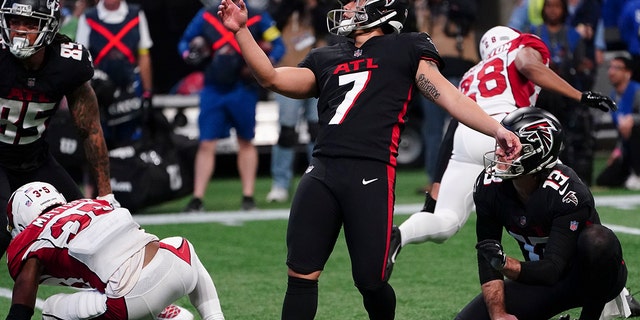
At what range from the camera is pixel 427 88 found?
511 cm

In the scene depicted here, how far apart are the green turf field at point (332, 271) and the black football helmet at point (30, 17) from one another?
1.33m

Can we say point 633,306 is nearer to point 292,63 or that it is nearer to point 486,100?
point 486,100

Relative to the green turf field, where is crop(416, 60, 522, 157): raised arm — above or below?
above

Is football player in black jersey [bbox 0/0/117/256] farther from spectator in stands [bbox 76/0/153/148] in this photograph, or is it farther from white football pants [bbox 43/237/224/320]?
spectator in stands [bbox 76/0/153/148]

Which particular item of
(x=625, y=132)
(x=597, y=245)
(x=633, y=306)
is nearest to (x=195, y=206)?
(x=625, y=132)

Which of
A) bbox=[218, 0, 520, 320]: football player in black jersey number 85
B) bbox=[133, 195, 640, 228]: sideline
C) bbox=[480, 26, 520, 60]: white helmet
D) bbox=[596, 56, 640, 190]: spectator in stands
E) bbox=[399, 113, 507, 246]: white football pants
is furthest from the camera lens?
bbox=[596, 56, 640, 190]: spectator in stands

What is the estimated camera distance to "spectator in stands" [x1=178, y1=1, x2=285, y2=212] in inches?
389

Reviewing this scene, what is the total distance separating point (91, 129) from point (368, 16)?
5.40 feet

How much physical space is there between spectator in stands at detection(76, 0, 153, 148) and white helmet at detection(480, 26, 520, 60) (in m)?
3.54

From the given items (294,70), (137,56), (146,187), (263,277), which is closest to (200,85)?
(137,56)

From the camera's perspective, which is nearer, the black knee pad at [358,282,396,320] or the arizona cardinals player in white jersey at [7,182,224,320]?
the arizona cardinals player in white jersey at [7,182,224,320]

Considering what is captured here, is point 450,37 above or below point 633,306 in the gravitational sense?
below

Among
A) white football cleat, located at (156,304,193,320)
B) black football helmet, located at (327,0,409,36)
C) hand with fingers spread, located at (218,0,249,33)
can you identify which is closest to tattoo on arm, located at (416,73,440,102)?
black football helmet, located at (327,0,409,36)

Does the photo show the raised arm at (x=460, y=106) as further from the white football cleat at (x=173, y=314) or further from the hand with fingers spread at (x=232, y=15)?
the white football cleat at (x=173, y=314)
